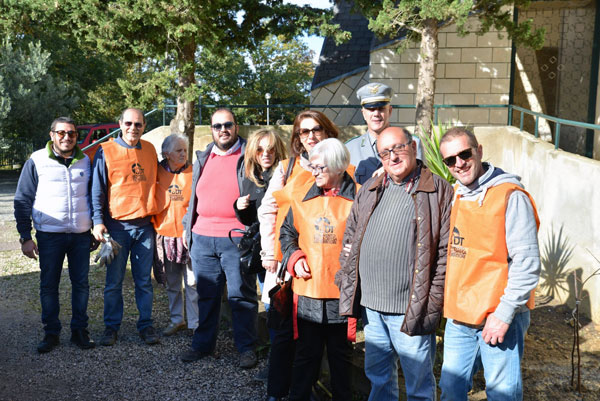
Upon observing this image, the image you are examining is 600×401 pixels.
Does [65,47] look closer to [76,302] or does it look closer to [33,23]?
[33,23]

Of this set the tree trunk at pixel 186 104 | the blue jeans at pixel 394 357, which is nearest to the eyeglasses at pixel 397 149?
the blue jeans at pixel 394 357

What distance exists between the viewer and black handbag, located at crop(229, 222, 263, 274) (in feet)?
14.1

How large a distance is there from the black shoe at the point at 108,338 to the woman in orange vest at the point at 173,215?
49 centimetres

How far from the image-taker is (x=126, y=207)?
17.0ft

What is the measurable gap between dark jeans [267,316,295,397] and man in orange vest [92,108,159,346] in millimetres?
1878

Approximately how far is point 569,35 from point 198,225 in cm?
1243

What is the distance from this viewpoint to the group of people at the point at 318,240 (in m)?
2.75

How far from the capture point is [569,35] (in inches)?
549

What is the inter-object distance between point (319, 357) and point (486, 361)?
1227 mm

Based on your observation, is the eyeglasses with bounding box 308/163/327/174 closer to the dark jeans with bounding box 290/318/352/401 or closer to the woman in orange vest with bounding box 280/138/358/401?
the woman in orange vest with bounding box 280/138/358/401

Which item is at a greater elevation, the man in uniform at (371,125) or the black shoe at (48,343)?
the man in uniform at (371,125)

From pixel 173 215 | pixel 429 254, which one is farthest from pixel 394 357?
pixel 173 215

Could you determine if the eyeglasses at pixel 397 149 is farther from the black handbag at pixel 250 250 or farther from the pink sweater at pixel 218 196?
the pink sweater at pixel 218 196

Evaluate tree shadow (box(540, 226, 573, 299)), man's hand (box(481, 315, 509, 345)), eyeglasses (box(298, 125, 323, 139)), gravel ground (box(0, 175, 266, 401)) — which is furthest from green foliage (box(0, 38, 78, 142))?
man's hand (box(481, 315, 509, 345))
